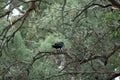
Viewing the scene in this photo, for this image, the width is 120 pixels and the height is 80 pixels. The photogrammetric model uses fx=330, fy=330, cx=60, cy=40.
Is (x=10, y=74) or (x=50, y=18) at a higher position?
(x=50, y=18)

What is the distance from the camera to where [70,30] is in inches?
230

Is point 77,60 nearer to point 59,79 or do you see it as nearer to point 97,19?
point 59,79

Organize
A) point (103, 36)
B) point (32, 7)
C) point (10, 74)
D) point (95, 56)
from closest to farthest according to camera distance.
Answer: point (32, 7) < point (95, 56) < point (103, 36) < point (10, 74)

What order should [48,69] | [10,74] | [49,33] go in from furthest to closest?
[49,33] → [48,69] → [10,74]

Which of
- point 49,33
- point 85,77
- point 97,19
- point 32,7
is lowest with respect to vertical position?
point 85,77

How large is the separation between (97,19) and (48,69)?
126cm

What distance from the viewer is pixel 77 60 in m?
4.36

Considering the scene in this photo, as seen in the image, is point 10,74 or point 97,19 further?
point 97,19

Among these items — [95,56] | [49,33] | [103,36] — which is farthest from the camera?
[49,33]

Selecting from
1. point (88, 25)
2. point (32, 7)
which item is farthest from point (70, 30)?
point (32, 7)

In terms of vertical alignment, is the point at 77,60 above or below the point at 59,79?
above

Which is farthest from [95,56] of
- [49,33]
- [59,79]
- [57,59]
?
[49,33]

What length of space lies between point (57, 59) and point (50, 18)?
87cm

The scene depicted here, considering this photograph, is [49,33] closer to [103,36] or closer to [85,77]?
[85,77]
